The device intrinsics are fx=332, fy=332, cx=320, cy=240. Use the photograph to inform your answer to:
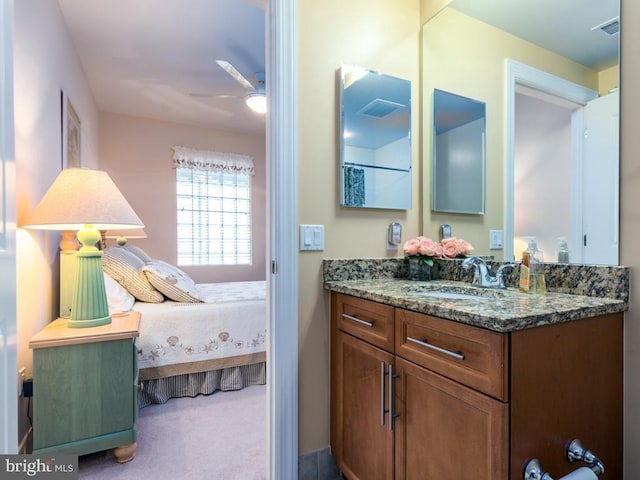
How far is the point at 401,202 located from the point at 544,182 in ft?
2.04

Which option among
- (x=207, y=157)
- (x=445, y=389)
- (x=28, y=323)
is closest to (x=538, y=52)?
(x=445, y=389)

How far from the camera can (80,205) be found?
159 cm

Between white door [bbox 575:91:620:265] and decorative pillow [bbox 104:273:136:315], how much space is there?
2.47 m

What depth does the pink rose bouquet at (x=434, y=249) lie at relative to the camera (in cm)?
161

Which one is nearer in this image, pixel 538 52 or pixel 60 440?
pixel 538 52

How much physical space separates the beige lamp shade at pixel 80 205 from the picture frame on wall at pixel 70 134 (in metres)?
0.92

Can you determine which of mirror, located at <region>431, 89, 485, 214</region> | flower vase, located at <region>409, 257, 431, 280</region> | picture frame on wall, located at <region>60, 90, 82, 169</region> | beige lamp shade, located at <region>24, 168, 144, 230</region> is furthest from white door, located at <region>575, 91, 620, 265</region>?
picture frame on wall, located at <region>60, 90, 82, 169</region>

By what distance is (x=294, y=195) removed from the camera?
1.44 m

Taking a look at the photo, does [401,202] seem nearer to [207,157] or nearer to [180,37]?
[180,37]

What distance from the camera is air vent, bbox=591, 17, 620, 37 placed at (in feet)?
3.52

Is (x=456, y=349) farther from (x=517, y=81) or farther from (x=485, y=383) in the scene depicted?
(x=517, y=81)

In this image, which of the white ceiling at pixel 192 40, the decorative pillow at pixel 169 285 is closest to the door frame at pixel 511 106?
the white ceiling at pixel 192 40

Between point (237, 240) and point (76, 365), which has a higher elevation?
point (237, 240)

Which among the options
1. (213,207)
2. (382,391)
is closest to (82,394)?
(382,391)
